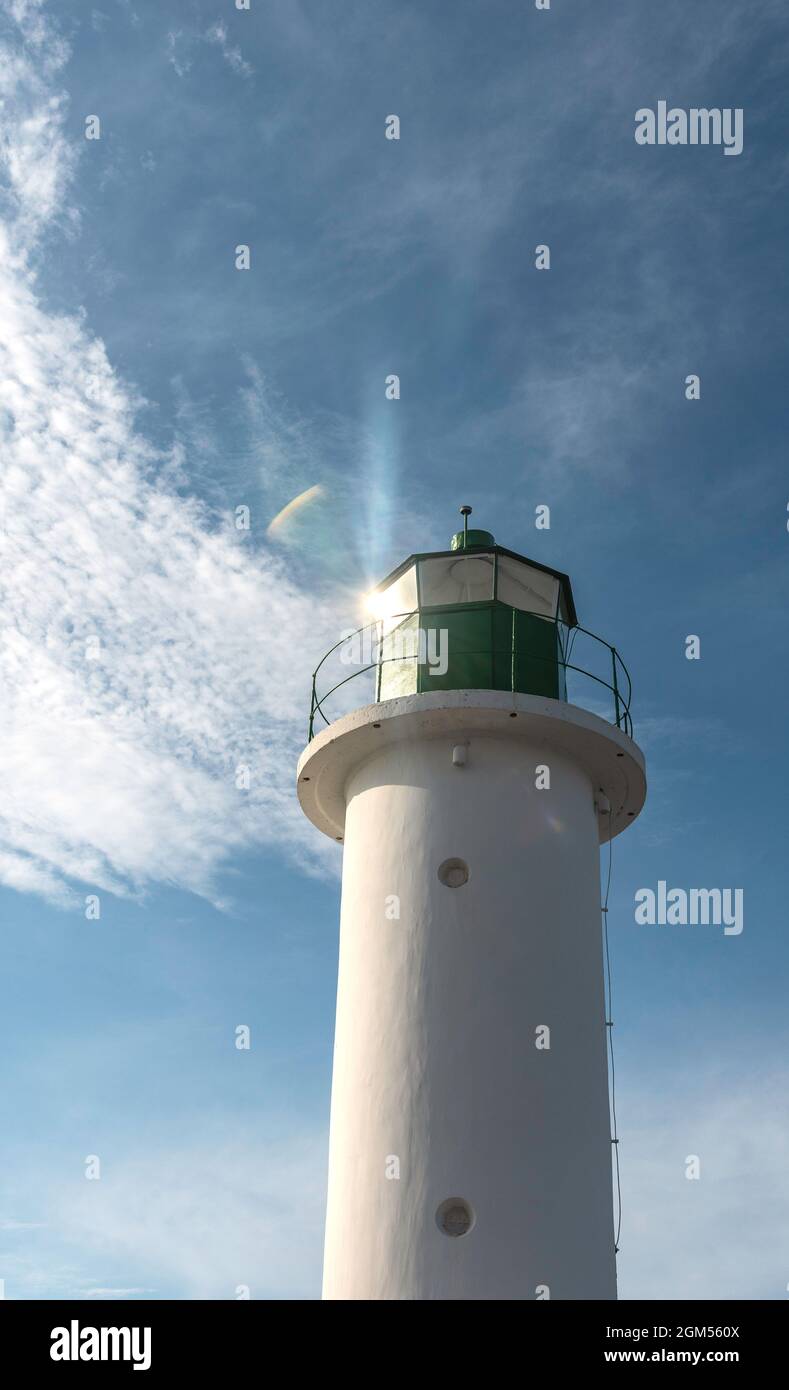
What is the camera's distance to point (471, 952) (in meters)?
13.3

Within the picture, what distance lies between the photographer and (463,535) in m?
16.3

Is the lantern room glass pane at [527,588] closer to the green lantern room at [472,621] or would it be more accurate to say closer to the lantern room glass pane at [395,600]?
the green lantern room at [472,621]

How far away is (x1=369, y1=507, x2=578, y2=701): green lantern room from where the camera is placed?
14.9 metres

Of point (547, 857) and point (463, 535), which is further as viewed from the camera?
point (463, 535)

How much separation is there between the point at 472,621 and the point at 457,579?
970 millimetres

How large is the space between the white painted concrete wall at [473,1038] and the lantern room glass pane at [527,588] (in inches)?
88.7

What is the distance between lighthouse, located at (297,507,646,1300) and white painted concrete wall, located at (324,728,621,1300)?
0.02m
